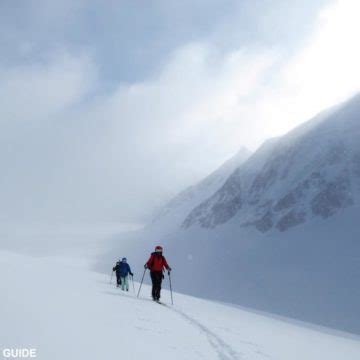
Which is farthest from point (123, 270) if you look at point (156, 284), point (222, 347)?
point (222, 347)

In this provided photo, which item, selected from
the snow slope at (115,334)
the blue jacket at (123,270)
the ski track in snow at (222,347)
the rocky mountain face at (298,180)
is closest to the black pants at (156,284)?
the snow slope at (115,334)

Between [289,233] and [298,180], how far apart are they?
20698mm

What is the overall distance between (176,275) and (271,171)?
42913 millimetres

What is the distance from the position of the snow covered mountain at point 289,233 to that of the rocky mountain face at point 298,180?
0.97 feet

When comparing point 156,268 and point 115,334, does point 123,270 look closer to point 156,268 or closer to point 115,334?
point 156,268

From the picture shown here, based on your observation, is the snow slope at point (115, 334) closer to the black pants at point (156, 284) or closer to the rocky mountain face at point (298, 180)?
the black pants at point (156, 284)

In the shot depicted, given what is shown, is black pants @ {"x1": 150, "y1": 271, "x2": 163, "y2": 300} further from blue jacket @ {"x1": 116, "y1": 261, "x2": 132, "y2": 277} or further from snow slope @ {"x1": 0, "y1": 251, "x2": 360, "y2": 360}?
blue jacket @ {"x1": 116, "y1": 261, "x2": 132, "y2": 277}

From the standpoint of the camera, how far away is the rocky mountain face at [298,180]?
341ft

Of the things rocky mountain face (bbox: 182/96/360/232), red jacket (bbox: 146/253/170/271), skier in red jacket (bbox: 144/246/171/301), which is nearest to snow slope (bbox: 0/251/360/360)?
skier in red jacket (bbox: 144/246/171/301)

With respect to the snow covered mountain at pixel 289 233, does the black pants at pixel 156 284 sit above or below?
below

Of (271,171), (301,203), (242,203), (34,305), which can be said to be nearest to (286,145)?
(271,171)

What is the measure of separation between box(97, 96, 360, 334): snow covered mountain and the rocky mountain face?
297 millimetres

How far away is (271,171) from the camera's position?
129500 millimetres

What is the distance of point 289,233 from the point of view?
101 m
